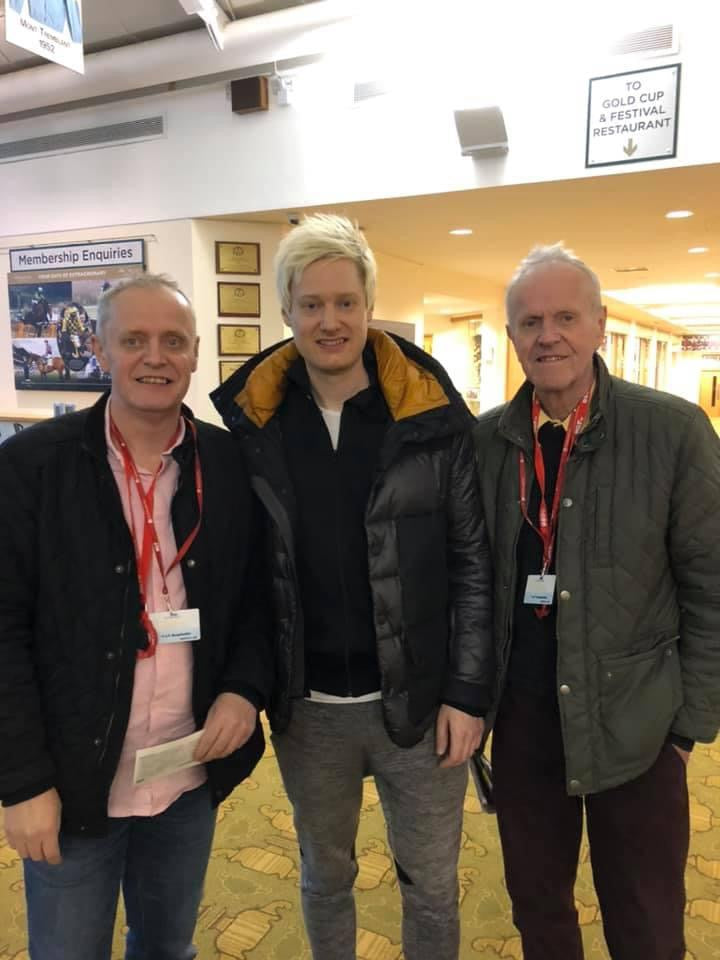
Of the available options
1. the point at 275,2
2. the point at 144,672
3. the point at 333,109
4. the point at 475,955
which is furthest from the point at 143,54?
the point at 475,955

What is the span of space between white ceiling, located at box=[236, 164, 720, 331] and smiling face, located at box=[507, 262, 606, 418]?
2.80 m

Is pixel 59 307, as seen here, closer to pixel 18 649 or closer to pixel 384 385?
pixel 384 385

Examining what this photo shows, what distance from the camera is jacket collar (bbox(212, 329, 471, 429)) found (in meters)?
1.47

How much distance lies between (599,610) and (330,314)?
84 cm

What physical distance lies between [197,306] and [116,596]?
3.90 metres

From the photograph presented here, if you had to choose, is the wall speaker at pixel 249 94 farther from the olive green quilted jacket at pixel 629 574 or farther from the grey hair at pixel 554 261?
the olive green quilted jacket at pixel 629 574

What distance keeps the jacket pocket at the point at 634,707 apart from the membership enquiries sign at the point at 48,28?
3.55 metres

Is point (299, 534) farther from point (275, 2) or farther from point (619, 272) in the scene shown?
point (619, 272)

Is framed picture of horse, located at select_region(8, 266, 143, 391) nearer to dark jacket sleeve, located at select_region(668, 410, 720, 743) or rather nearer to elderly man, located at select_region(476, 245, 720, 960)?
elderly man, located at select_region(476, 245, 720, 960)

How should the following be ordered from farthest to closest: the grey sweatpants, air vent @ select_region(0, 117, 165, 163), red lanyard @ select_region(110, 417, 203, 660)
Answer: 1. air vent @ select_region(0, 117, 165, 163)
2. the grey sweatpants
3. red lanyard @ select_region(110, 417, 203, 660)

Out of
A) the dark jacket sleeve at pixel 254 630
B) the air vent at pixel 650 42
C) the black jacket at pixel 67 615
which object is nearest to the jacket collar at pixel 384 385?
the dark jacket sleeve at pixel 254 630

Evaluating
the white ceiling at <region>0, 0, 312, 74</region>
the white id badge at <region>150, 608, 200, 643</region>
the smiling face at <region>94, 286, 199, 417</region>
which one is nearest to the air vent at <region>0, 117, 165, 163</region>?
the white ceiling at <region>0, 0, 312, 74</region>

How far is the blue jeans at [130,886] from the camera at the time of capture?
128 cm

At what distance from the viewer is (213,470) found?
141 cm
